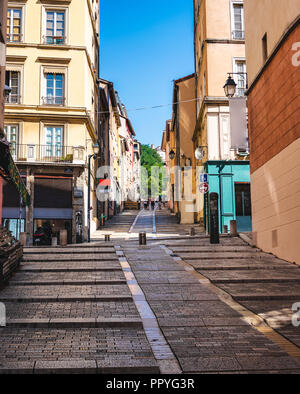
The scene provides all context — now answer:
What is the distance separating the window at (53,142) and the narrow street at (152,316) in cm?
1329

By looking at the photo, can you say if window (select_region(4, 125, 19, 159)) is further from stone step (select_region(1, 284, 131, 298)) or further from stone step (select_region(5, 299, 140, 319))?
stone step (select_region(5, 299, 140, 319))

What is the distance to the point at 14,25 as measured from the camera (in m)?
26.9

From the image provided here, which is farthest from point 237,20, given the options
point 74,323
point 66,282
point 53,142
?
point 74,323

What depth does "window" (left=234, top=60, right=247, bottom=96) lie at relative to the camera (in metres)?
25.0

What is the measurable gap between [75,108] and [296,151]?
17112 millimetres

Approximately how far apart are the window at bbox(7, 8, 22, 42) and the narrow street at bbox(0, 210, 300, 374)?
59.2 ft

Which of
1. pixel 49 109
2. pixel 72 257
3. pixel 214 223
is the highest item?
pixel 49 109

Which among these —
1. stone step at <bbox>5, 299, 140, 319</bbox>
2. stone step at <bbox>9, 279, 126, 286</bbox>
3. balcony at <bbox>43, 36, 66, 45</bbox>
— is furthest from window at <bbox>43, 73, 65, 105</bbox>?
stone step at <bbox>5, 299, 140, 319</bbox>

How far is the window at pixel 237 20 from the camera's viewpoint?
1027 inches

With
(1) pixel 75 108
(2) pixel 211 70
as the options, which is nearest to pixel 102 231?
(1) pixel 75 108

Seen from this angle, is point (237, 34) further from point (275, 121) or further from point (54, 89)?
point (275, 121)

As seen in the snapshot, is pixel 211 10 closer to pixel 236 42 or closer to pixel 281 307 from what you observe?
pixel 236 42

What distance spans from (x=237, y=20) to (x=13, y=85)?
557 inches

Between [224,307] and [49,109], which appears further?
[49,109]
